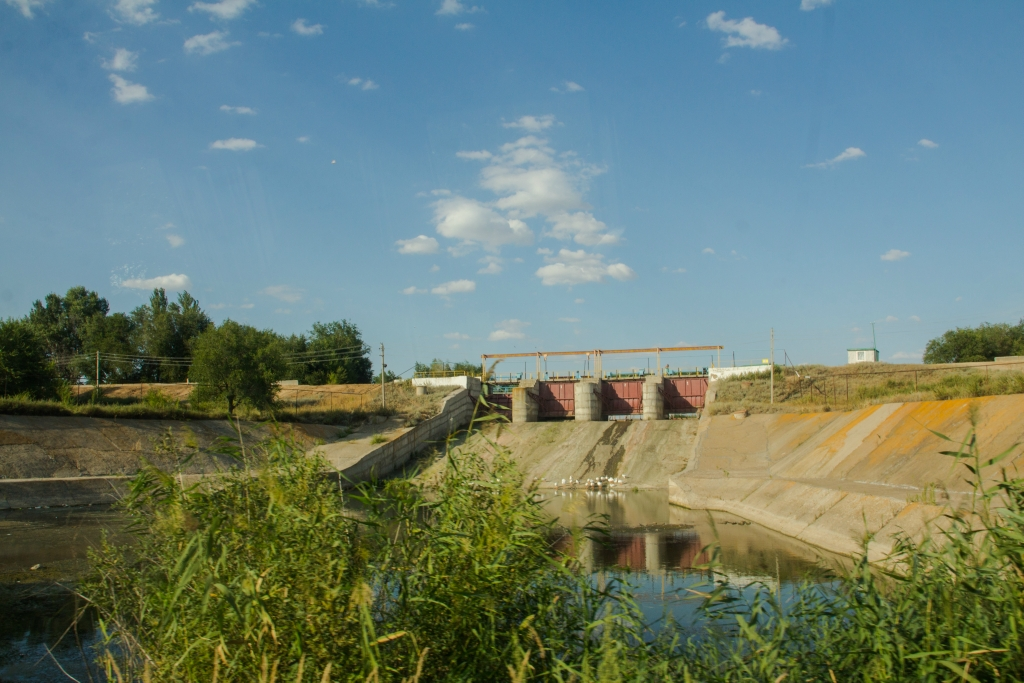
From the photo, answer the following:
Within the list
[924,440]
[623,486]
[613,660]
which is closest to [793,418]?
[623,486]

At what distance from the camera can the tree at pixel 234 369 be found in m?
38.1

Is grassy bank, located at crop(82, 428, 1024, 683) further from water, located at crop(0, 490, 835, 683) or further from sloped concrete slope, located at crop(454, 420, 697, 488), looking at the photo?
sloped concrete slope, located at crop(454, 420, 697, 488)

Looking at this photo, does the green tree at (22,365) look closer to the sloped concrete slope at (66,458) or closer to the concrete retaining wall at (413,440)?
the sloped concrete slope at (66,458)

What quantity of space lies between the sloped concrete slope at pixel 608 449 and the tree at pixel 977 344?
3999 cm

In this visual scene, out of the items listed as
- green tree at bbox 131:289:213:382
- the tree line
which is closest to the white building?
the tree line

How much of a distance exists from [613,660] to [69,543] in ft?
53.3

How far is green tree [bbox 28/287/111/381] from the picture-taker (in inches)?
3127

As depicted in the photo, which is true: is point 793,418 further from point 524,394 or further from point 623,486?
point 524,394

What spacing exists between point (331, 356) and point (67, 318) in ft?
111

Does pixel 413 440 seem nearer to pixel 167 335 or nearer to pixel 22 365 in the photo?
pixel 22 365

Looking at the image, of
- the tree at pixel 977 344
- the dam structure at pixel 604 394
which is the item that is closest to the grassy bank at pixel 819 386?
the dam structure at pixel 604 394

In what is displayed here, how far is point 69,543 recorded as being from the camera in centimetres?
1591

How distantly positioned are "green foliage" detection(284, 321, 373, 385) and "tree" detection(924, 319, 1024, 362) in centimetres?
5579

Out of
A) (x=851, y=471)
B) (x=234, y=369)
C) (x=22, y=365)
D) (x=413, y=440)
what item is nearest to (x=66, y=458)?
(x=22, y=365)
